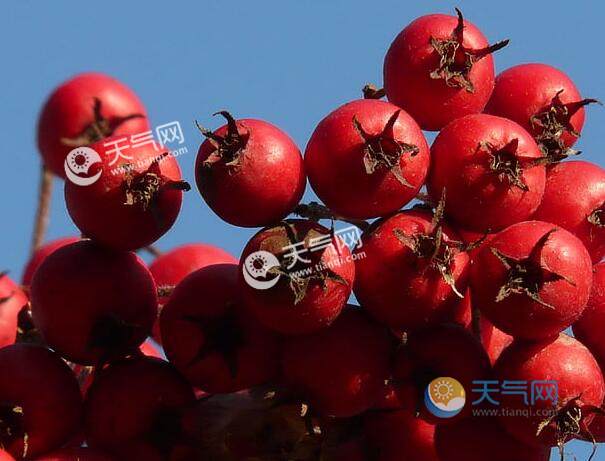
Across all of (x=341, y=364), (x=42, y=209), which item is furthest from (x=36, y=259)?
(x=341, y=364)

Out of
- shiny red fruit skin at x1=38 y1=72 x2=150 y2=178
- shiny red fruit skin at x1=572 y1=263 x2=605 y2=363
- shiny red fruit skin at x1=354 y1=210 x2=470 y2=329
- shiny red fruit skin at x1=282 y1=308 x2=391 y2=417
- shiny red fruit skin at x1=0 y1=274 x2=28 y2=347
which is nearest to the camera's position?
shiny red fruit skin at x1=354 y1=210 x2=470 y2=329

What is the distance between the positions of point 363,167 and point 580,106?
3.70ft

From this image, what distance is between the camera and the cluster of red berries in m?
3.84

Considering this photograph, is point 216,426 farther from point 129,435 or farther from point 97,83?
point 97,83

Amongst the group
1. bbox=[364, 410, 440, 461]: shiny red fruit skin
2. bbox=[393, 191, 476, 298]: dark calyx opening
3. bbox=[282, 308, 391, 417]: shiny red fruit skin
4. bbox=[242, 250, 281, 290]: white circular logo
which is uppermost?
bbox=[242, 250, 281, 290]: white circular logo

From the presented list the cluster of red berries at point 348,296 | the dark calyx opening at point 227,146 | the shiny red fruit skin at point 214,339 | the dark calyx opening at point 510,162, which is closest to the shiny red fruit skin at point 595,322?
the cluster of red berries at point 348,296

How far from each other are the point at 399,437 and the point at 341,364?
2.02 feet

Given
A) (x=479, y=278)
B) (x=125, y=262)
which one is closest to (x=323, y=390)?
(x=479, y=278)

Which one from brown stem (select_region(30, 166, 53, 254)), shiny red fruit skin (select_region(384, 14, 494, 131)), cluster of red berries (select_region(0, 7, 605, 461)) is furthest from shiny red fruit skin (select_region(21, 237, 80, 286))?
shiny red fruit skin (select_region(384, 14, 494, 131))

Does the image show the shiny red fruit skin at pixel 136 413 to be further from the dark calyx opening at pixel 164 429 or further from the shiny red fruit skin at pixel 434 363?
the shiny red fruit skin at pixel 434 363

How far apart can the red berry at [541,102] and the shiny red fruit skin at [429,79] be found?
9.1 inches

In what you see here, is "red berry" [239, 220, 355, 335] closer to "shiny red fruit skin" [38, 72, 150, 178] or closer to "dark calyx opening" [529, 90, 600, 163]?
"dark calyx opening" [529, 90, 600, 163]

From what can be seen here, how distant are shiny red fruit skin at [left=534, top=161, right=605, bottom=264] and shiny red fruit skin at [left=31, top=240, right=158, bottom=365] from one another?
1.45 m

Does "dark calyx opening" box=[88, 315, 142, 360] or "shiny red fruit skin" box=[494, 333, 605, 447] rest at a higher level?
"dark calyx opening" box=[88, 315, 142, 360]
